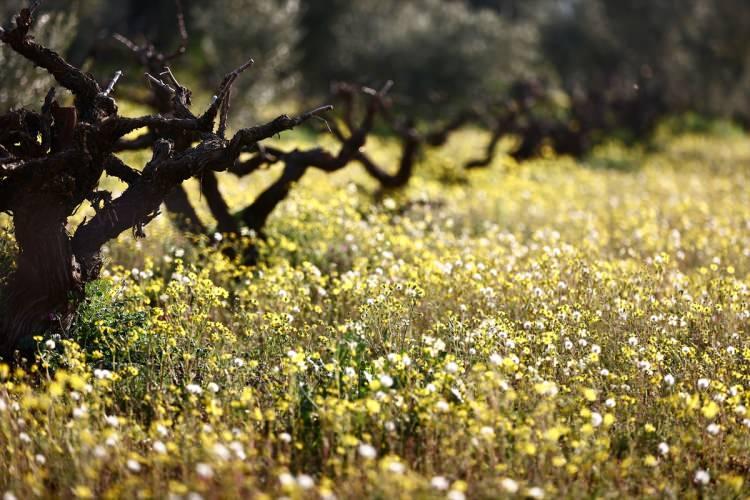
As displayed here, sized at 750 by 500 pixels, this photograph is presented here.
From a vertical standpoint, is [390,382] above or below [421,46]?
below

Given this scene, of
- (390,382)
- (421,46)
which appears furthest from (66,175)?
(421,46)

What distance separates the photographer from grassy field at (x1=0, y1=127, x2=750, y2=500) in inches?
178

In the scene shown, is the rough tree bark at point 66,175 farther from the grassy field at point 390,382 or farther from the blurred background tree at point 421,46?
the blurred background tree at point 421,46

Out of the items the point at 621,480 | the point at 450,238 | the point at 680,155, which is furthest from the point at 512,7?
the point at 621,480

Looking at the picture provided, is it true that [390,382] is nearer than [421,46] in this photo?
Yes

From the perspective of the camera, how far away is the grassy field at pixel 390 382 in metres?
4.52

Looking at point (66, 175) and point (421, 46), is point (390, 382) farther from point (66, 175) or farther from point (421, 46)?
point (421, 46)

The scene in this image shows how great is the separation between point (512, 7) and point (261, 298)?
3631cm

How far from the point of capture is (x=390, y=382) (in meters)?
4.78

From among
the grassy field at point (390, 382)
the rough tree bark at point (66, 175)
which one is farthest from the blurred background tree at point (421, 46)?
the rough tree bark at point (66, 175)

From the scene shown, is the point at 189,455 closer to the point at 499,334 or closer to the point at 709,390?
the point at 499,334

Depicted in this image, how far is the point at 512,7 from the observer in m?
40.8

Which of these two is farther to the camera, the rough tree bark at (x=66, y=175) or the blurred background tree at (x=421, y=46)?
the blurred background tree at (x=421, y=46)

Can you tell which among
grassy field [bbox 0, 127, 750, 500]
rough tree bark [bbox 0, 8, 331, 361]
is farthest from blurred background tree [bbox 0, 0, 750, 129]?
rough tree bark [bbox 0, 8, 331, 361]
